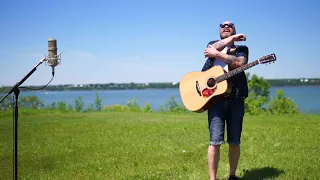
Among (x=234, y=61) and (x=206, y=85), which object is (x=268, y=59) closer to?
(x=234, y=61)

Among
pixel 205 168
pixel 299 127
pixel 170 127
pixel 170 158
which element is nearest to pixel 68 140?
pixel 170 127

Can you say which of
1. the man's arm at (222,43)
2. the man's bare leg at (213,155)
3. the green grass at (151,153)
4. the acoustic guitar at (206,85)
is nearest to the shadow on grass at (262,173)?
the green grass at (151,153)

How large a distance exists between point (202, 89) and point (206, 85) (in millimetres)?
80

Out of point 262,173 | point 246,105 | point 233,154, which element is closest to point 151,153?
point 262,173

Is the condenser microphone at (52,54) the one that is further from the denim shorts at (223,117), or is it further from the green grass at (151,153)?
the green grass at (151,153)

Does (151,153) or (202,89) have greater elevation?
(202,89)

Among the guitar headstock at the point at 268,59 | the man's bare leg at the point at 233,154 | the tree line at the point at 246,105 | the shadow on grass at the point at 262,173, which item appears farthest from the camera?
the tree line at the point at 246,105

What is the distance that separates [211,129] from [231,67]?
30.9 inches

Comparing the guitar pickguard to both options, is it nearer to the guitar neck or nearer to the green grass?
the guitar neck

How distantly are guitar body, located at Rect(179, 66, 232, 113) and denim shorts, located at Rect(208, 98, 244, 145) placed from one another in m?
0.10

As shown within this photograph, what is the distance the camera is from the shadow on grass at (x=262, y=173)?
501 centimetres

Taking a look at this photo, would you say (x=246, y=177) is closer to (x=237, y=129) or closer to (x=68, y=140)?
(x=237, y=129)

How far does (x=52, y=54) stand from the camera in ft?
14.7

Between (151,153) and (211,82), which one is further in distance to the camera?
(151,153)
